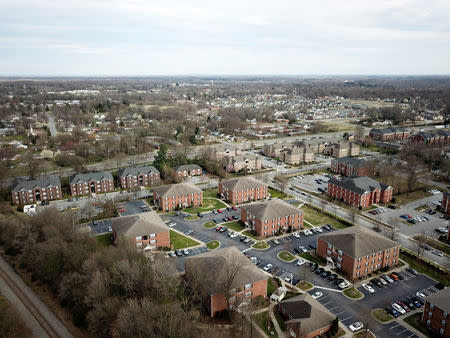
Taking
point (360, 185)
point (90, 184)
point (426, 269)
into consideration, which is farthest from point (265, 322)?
point (90, 184)

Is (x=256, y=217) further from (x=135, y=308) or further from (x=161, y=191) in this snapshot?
(x=135, y=308)

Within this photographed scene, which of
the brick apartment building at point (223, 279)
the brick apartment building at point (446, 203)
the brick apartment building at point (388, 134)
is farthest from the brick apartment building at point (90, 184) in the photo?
the brick apartment building at point (388, 134)

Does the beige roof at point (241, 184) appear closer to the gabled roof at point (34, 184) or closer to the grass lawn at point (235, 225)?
the grass lawn at point (235, 225)

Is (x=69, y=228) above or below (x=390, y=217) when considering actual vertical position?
above

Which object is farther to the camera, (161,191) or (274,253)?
(161,191)

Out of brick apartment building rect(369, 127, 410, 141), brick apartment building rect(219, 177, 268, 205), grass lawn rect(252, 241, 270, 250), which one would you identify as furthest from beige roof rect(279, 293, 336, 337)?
brick apartment building rect(369, 127, 410, 141)

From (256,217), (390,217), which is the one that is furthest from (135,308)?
(390,217)

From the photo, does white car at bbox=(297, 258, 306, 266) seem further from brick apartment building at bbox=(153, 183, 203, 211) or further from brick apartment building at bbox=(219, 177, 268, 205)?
brick apartment building at bbox=(153, 183, 203, 211)
